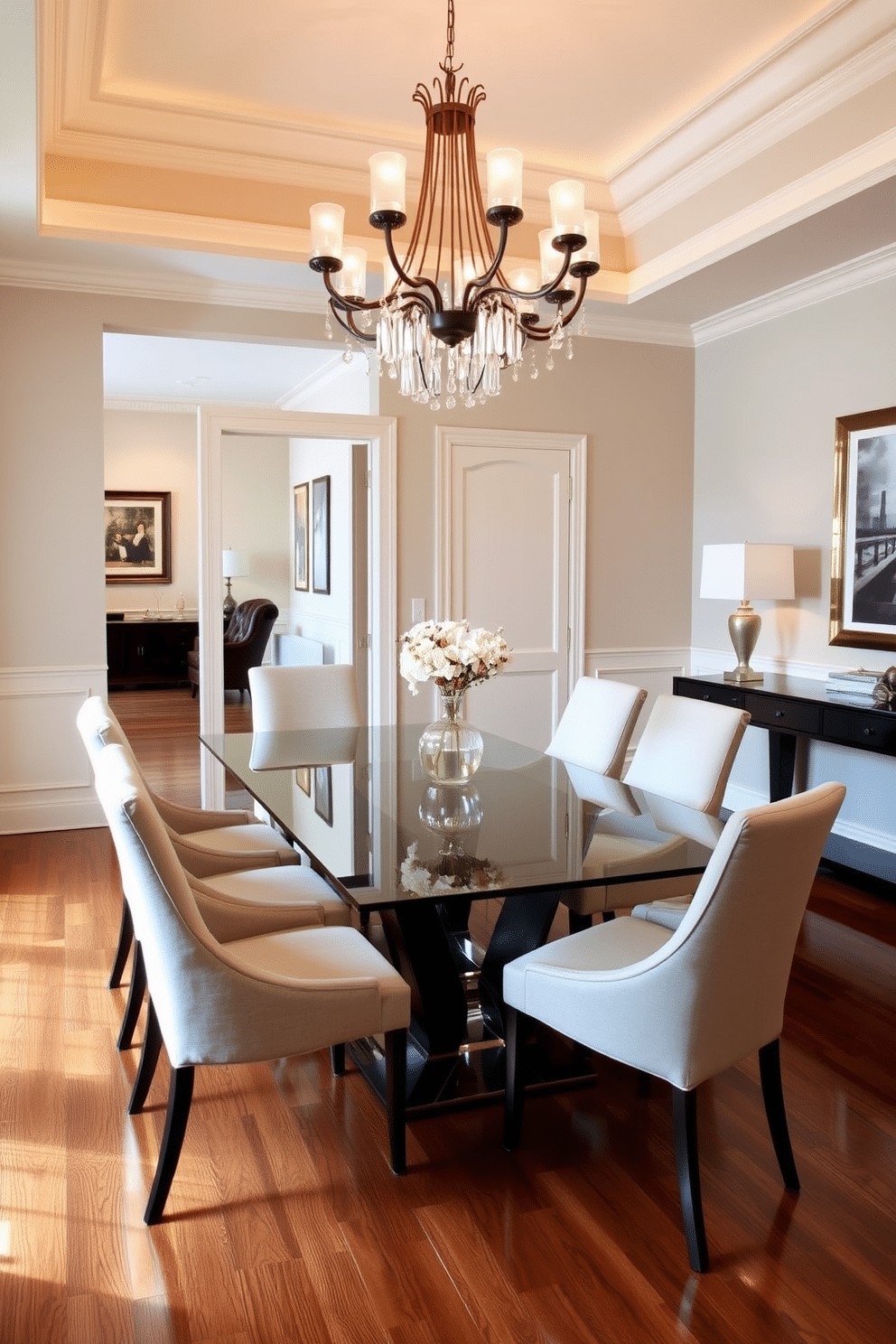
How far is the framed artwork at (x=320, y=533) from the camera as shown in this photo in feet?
28.9

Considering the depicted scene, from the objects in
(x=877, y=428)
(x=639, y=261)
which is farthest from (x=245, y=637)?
(x=877, y=428)

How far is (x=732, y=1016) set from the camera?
1.97 meters

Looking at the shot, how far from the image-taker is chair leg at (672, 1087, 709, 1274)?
1.92 meters

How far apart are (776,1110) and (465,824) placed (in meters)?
0.93

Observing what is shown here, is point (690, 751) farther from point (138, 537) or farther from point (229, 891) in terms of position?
point (138, 537)

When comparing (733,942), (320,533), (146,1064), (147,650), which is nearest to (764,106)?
(733,942)

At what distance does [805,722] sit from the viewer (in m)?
4.32

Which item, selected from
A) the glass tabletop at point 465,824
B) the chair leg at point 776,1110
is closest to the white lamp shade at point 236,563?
the glass tabletop at point 465,824

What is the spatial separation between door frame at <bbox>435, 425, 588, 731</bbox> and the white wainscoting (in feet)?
6.09

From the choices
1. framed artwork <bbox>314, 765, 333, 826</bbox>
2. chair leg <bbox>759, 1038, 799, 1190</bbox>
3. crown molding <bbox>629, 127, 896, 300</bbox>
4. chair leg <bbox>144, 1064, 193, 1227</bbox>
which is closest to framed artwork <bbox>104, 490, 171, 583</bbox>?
crown molding <bbox>629, 127, 896, 300</bbox>

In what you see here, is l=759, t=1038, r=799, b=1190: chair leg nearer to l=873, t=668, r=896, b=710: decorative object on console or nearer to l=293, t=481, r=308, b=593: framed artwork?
l=873, t=668, r=896, b=710: decorative object on console

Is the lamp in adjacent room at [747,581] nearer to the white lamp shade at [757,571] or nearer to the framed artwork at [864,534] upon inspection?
the white lamp shade at [757,571]

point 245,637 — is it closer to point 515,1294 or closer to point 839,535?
point 839,535

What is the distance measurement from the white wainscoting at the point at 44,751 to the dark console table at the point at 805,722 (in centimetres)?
303
